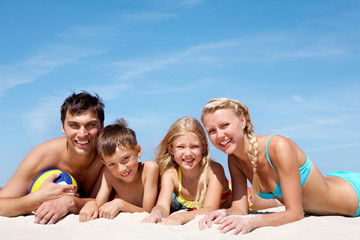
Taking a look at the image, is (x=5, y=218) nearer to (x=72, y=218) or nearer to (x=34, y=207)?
(x=34, y=207)

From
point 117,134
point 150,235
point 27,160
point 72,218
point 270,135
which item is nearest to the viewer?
point 150,235

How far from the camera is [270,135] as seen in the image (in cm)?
565

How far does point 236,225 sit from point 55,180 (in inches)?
143

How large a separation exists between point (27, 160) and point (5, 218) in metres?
1.21

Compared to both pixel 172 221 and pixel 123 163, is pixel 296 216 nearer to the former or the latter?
pixel 172 221

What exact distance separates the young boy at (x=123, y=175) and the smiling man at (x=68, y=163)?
1.36ft

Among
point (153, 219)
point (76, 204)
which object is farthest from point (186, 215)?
point (76, 204)

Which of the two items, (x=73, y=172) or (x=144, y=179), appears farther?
(x=73, y=172)

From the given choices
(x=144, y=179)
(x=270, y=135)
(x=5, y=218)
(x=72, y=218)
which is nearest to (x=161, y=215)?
(x=144, y=179)

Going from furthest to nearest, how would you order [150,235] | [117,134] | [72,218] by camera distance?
[117,134] < [72,218] < [150,235]

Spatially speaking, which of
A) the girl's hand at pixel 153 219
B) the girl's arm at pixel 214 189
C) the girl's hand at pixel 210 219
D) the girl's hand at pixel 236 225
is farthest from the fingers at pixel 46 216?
the girl's hand at pixel 236 225

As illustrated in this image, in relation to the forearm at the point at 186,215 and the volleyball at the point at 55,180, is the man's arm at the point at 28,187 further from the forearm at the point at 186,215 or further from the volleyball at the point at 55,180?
the forearm at the point at 186,215

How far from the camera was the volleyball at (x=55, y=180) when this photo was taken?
6.77m

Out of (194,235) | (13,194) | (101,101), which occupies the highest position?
(101,101)
